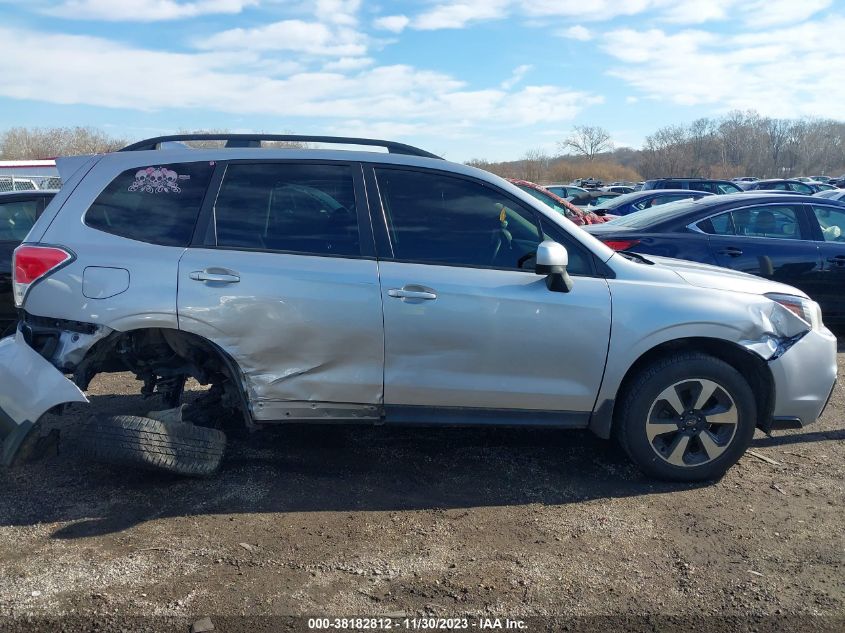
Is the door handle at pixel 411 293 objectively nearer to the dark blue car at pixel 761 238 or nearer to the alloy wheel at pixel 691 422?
the alloy wheel at pixel 691 422

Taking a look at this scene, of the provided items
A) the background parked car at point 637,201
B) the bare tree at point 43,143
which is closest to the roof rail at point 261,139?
the background parked car at point 637,201

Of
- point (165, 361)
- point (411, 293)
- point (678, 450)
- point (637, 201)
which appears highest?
point (637, 201)

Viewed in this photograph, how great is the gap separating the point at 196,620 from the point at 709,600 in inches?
85.4

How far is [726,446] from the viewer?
4.24 metres

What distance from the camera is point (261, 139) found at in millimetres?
4422

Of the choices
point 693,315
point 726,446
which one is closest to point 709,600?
point 726,446

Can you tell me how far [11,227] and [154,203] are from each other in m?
3.97

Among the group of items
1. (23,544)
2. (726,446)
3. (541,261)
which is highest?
(541,261)

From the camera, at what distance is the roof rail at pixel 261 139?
4414 mm

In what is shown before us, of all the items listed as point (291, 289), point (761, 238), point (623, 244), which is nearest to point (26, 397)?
point (291, 289)

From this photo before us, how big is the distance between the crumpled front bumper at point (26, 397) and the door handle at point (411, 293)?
173 centimetres

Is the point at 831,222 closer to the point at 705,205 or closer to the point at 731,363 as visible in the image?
the point at 705,205

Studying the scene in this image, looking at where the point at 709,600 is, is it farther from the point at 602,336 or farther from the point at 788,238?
the point at 788,238

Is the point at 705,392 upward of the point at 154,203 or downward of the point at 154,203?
downward
